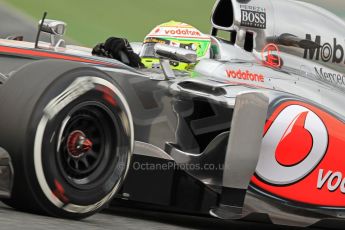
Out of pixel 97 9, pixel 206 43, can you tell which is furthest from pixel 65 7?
pixel 206 43

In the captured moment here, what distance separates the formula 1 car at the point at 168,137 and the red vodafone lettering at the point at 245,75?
14mm

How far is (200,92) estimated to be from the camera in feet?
16.6

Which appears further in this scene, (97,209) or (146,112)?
(146,112)

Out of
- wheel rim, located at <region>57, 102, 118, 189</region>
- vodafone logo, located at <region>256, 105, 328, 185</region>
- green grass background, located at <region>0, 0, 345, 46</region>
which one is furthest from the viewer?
green grass background, located at <region>0, 0, 345, 46</region>

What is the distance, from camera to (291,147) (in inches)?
203

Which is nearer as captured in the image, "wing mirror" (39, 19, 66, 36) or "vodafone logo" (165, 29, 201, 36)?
"wing mirror" (39, 19, 66, 36)

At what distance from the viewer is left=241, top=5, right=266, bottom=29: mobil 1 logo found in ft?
21.3

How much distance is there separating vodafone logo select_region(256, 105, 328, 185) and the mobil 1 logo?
1.39 meters

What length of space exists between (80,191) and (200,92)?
1277 mm

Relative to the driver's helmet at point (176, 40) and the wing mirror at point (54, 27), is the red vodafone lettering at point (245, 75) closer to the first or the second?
the driver's helmet at point (176, 40)

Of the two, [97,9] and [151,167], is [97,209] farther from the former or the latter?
[97,9]

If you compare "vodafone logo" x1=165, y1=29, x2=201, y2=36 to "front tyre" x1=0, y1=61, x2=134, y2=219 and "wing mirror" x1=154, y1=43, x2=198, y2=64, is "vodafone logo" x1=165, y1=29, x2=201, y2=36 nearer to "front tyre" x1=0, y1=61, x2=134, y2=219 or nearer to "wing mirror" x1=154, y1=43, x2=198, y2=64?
"wing mirror" x1=154, y1=43, x2=198, y2=64

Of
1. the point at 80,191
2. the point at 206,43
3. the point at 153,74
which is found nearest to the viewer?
the point at 80,191

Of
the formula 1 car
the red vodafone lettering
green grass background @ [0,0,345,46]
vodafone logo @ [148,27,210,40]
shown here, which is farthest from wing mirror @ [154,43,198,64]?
green grass background @ [0,0,345,46]
